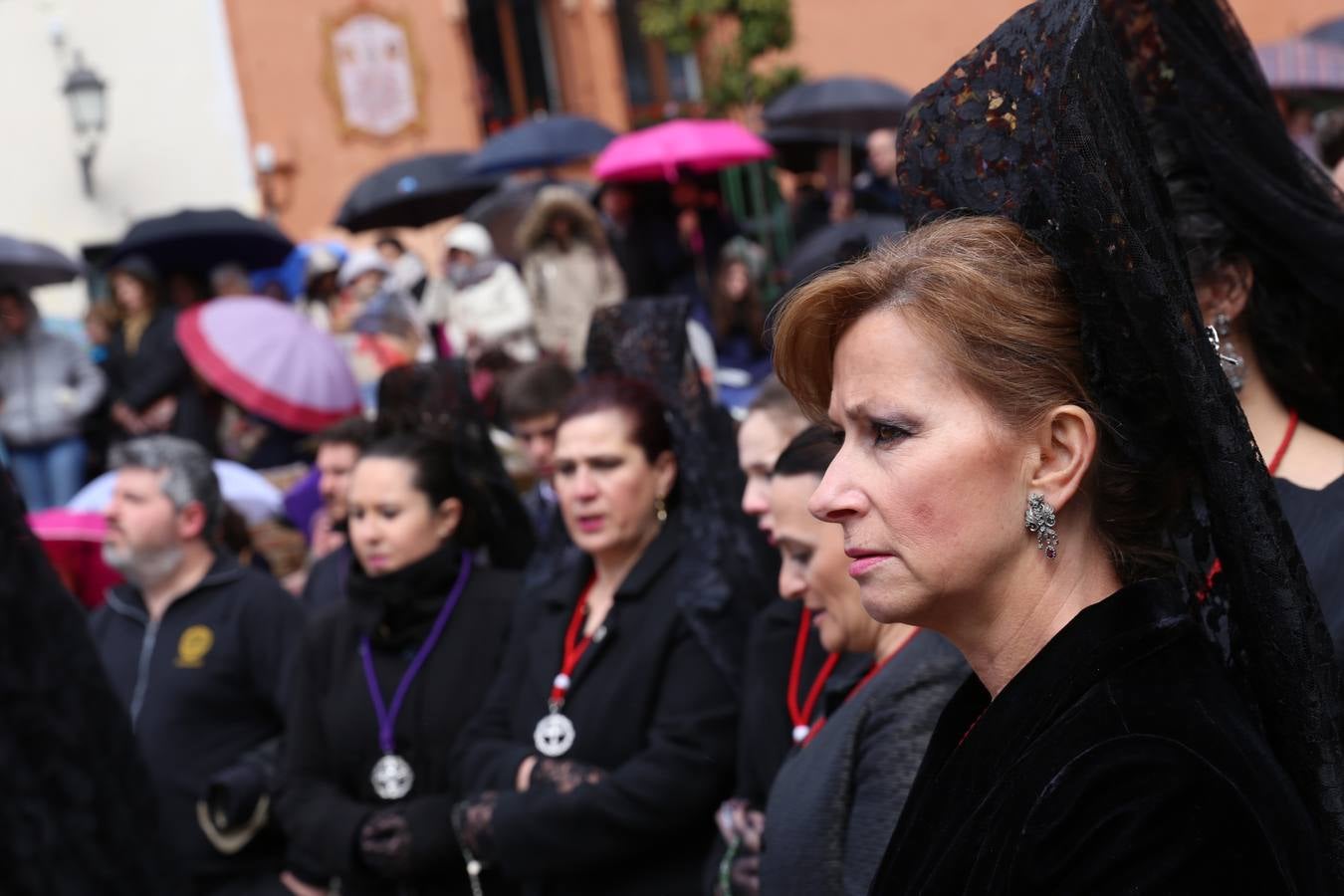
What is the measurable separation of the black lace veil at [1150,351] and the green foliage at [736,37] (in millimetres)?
11022

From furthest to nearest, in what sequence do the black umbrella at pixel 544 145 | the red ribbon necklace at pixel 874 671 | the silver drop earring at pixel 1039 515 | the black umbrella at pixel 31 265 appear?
1. the black umbrella at pixel 544 145
2. the black umbrella at pixel 31 265
3. the red ribbon necklace at pixel 874 671
4. the silver drop earring at pixel 1039 515

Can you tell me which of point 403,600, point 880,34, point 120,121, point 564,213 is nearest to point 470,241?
point 564,213

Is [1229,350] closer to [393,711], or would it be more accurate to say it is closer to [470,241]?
[393,711]

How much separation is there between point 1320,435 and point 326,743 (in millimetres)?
2916

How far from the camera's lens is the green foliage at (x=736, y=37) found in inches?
501

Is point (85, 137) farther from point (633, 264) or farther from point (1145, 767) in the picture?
point (1145, 767)

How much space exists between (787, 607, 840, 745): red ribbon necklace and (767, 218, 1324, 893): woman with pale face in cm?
141

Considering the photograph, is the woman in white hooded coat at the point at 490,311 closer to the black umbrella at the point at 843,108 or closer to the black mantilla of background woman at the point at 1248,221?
the black umbrella at the point at 843,108

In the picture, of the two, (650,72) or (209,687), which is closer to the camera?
(209,687)

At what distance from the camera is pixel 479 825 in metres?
3.91

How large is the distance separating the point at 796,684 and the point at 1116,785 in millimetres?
1935

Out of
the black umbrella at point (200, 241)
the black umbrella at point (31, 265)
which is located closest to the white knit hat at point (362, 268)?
the black umbrella at point (200, 241)

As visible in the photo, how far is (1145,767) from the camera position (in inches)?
63.5

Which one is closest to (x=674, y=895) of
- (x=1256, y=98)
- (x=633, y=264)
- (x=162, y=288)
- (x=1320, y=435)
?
(x=1320, y=435)
